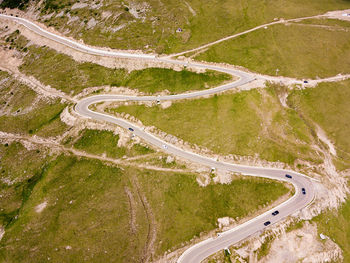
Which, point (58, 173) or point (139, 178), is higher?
point (58, 173)

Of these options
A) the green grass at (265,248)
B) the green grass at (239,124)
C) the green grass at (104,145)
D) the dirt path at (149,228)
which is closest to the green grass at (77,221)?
the dirt path at (149,228)

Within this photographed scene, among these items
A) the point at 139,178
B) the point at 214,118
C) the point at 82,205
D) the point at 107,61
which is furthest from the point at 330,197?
the point at 107,61

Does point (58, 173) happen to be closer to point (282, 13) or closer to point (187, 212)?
point (187, 212)

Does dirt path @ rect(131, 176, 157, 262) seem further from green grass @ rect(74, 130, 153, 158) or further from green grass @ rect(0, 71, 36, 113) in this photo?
green grass @ rect(0, 71, 36, 113)

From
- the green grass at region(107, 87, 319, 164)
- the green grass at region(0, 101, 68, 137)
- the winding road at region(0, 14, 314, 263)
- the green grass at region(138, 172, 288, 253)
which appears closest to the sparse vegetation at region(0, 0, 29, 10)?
the winding road at region(0, 14, 314, 263)

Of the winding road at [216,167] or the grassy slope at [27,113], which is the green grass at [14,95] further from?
the winding road at [216,167]
